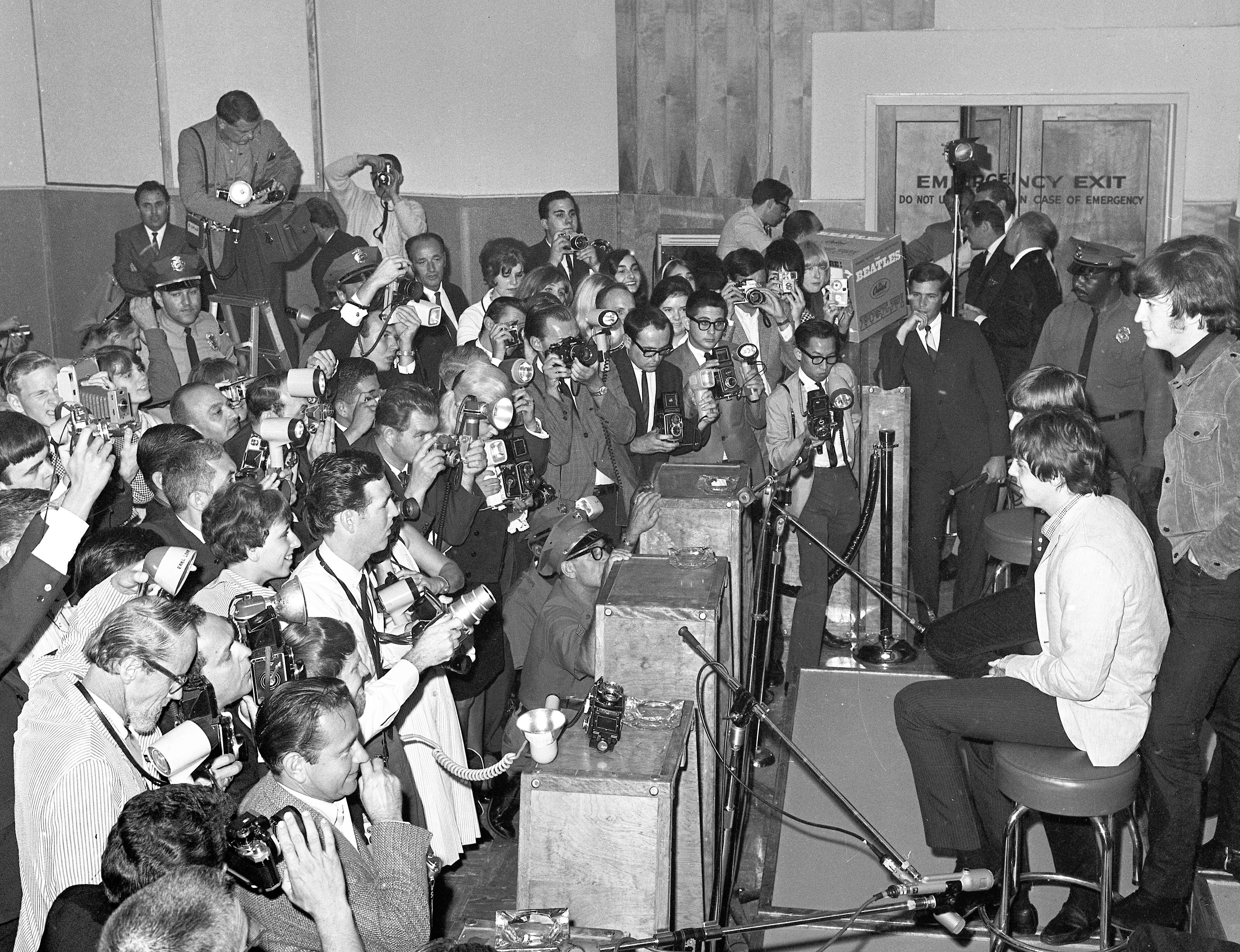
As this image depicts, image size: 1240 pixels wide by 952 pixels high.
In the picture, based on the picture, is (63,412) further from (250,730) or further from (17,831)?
(17,831)

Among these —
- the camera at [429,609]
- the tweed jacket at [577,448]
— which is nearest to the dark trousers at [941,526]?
the tweed jacket at [577,448]

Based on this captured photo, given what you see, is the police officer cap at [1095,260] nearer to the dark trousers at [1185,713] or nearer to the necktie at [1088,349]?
the necktie at [1088,349]

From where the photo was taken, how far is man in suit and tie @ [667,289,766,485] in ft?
18.4

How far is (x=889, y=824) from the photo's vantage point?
4516 millimetres

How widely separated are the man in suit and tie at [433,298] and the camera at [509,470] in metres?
1.99

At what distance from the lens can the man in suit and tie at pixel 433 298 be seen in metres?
6.77

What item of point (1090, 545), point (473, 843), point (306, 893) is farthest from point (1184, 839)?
point (306, 893)

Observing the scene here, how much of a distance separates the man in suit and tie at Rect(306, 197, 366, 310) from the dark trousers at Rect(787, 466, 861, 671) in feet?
9.63

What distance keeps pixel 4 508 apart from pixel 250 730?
864 millimetres

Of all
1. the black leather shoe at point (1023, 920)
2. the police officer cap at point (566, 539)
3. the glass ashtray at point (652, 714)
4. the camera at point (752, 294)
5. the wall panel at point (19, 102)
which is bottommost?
the black leather shoe at point (1023, 920)

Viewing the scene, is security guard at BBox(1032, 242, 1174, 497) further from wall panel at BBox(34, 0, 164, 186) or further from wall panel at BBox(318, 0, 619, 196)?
wall panel at BBox(34, 0, 164, 186)

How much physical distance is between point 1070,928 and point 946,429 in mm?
2803

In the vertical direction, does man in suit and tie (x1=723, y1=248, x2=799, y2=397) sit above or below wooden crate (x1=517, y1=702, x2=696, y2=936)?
above

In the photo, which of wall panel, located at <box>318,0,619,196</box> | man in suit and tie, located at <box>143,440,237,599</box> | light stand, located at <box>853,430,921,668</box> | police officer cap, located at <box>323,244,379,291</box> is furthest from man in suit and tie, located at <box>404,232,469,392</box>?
man in suit and tie, located at <box>143,440,237,599</box>
